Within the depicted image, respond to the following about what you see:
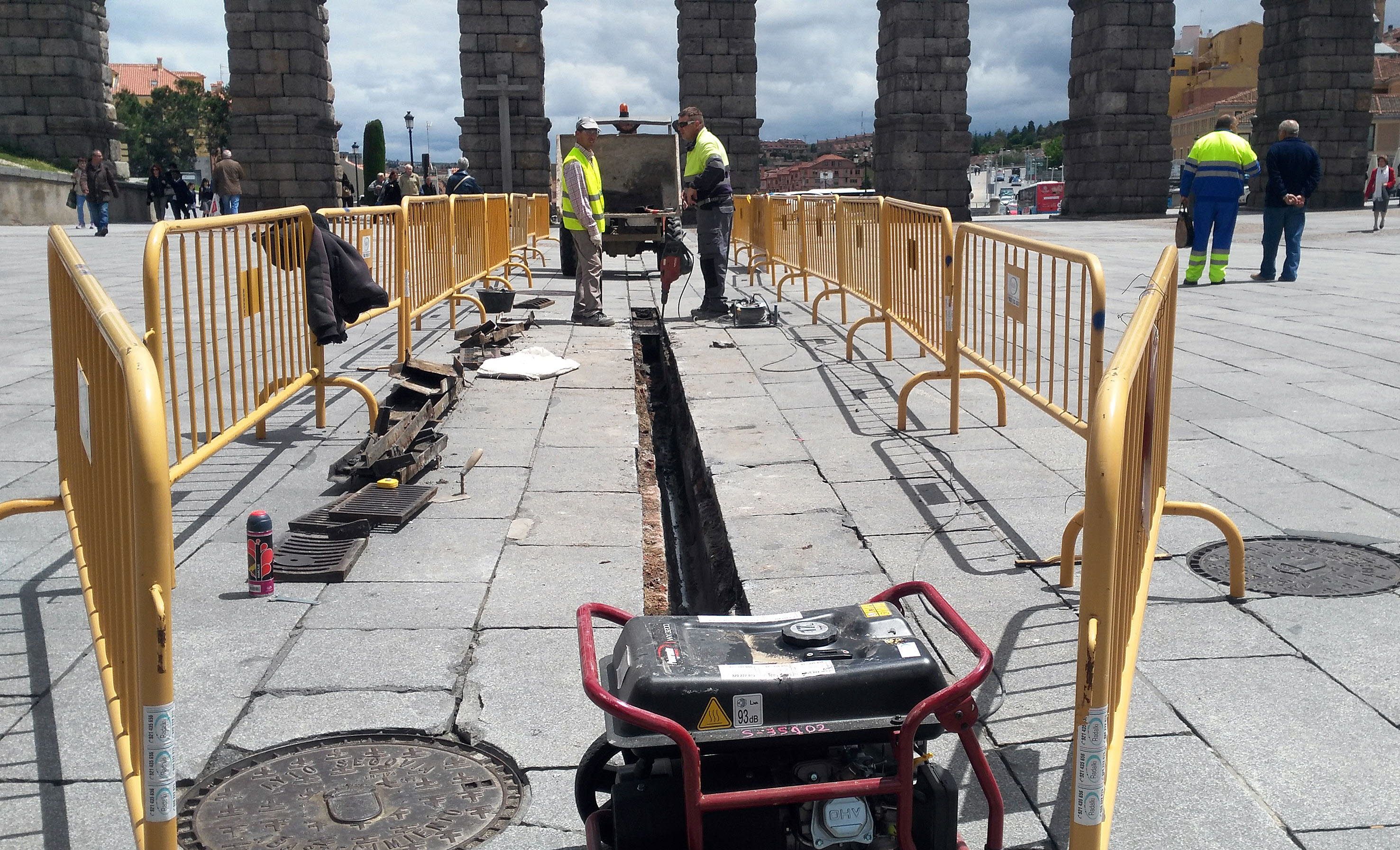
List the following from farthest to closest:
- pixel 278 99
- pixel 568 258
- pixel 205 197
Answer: pixel 205 197, pixel 278 99, pixel 568 258

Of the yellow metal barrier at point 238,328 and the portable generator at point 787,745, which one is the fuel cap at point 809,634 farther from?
the yellow metal barrier at point 238,328

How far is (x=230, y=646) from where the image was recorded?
151 inches

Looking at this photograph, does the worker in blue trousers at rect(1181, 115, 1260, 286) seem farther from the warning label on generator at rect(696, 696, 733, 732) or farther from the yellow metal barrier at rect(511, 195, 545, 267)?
the warning label on generator at rect(696, 696, 733, 732)

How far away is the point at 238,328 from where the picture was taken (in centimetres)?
656

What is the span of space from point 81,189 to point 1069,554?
89.3 ft

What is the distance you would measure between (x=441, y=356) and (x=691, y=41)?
23268 millimetres

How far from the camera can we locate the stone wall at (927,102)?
32.0 metres

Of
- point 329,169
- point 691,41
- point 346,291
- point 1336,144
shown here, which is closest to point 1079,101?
point 1336,144

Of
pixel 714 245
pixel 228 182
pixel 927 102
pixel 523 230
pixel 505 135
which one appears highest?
pixel 927 102

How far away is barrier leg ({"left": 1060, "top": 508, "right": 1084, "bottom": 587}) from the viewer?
14.0 ft

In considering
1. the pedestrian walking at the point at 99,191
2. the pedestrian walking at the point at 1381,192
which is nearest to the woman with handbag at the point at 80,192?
the pedestrian walking at the point at 99,191

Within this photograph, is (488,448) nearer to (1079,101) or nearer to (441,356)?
(441,356)

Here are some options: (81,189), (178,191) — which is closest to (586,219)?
(81,189)

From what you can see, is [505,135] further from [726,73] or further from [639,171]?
[639,171]
